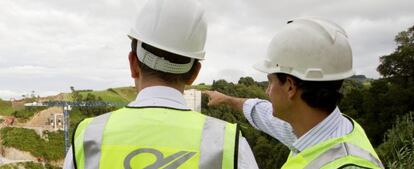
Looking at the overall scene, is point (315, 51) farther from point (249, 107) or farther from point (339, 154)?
point (249, 107)

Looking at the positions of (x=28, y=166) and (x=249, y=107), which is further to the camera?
(x=28, y=166)

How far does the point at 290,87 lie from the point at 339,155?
1.43 feet

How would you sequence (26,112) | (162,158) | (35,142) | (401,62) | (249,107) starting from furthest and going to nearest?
(26,112)
(35,142)
(401,62)
(249,107)
(162,158)

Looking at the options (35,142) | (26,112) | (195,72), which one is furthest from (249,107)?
(26,112)

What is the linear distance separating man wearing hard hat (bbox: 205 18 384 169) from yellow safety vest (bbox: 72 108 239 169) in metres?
0.39

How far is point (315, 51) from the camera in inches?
80.1

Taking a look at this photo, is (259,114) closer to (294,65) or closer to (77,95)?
(294,65)

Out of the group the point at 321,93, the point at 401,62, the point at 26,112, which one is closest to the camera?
the point at 321,93

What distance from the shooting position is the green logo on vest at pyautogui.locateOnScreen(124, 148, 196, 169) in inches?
62.4

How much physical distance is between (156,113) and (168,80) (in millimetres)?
151

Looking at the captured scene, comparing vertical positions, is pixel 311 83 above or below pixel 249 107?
above

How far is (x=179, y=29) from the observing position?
1.82 metres

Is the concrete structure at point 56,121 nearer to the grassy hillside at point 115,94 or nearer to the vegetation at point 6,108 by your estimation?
the grassy hillside at point 115,94

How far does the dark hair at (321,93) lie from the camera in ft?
6.48
